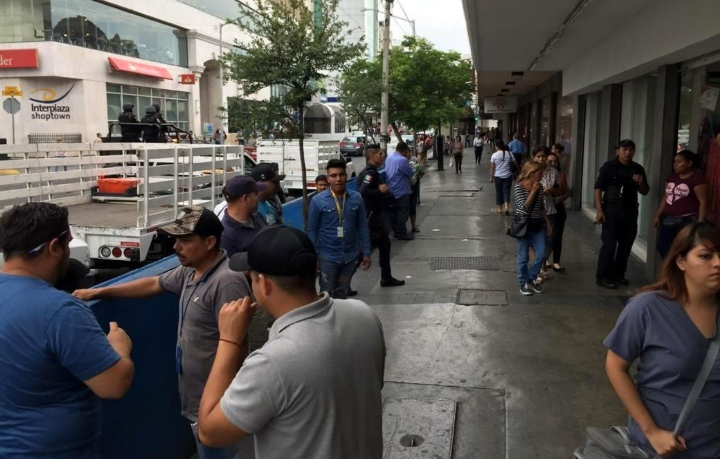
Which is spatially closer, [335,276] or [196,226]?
[196,226]

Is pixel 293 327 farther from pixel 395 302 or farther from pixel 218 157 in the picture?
pixel 218 157

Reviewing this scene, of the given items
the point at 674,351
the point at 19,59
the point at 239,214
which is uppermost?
the point at 19,59

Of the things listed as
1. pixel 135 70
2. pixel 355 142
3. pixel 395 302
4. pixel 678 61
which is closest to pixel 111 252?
pixel 395 302

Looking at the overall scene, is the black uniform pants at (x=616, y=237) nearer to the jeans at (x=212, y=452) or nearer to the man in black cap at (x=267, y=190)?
the man in black cap at (x=267, y=190)

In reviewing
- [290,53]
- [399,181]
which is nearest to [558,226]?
[399,181]

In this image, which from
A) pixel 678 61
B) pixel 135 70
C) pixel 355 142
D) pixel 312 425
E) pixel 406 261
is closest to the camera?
pixel 312 425

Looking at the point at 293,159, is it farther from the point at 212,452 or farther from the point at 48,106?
the point at 48,106

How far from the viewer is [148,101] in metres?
33.7

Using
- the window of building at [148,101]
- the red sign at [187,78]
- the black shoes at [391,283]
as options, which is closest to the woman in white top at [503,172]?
the black shoes at [391,283]

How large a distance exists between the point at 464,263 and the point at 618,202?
8.64 ft

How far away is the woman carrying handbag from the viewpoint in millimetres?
2340

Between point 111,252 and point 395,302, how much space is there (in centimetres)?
328

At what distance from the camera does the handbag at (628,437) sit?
2.32 meters

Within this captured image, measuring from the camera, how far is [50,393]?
2.16 metres
